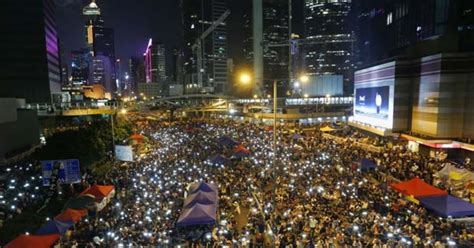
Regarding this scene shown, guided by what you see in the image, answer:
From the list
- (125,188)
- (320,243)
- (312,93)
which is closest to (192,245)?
(320,243)

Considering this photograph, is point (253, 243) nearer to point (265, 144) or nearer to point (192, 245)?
point (192, 245)

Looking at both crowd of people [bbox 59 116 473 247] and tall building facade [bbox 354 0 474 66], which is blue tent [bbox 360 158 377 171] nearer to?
crowd of people [bbox 59 116 473 247]

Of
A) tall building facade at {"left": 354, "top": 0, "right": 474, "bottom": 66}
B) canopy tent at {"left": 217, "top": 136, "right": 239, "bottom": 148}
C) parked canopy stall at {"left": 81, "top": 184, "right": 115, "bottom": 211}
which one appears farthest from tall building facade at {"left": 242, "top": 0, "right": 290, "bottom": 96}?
parked canopy stall at {"left": 81, "top": 184, "right": 115, "bottom": 211}

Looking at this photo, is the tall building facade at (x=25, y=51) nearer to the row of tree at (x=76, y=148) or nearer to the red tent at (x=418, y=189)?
the row of tree at (x=76, y=148)

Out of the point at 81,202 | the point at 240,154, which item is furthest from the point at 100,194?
the point at 240,154

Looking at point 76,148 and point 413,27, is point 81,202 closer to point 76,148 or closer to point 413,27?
point 76,148

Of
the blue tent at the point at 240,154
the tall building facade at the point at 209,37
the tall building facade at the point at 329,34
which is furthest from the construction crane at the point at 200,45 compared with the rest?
the blue tent at the point at 240,154
